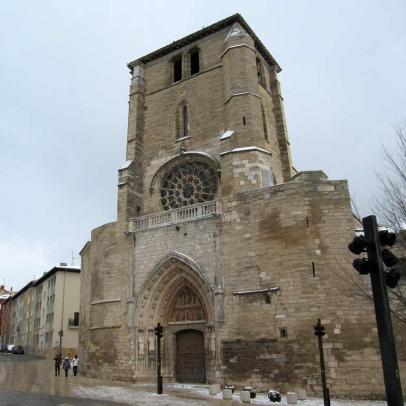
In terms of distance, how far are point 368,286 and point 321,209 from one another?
265 centimetres

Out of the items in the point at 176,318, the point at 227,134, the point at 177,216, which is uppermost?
the point at 227,134

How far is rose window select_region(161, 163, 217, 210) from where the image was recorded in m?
17.7

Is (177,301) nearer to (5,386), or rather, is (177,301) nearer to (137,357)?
(137,357)

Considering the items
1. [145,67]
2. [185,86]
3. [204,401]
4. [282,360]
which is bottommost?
[204,401]

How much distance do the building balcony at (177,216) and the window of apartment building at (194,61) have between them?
26.8 feet

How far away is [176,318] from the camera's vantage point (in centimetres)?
1612

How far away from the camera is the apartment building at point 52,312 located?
31005mm

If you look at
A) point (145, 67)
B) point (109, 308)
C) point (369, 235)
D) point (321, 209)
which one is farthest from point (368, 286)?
point (145, 67)

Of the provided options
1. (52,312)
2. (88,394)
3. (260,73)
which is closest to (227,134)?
(260,73)

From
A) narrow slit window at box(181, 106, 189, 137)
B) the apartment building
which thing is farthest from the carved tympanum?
the apartment building

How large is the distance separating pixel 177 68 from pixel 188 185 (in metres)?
7.01

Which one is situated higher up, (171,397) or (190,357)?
(190,357)

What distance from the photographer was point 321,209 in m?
13.1

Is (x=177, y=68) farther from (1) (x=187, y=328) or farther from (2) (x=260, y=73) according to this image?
(1) (x=187, y=328)
